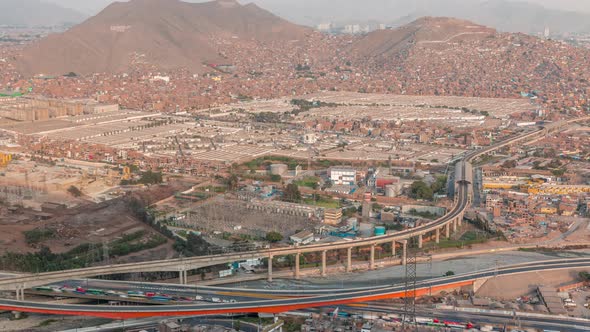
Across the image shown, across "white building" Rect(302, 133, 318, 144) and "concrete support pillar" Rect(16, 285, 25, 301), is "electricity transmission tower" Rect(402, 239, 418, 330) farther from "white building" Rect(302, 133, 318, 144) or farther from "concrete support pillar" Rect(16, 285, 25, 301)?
"white building" Rect(302, 133, 318, 144)

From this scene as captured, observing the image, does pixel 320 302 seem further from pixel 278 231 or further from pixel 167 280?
pixel 278 231

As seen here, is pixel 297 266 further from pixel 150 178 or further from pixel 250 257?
pixel 150 178

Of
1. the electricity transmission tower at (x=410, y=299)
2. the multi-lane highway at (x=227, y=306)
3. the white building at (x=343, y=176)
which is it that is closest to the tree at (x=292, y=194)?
the white building at (x=343, y=176)

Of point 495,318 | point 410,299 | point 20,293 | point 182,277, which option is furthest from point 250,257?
point 495,318

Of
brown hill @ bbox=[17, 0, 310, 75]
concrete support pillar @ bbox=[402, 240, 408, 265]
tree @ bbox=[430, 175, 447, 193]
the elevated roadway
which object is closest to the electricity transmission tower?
concrete support pillar @ bbox=[402, 240, 408, 265]

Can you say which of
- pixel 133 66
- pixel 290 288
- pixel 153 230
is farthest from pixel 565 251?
pixel 133 66
